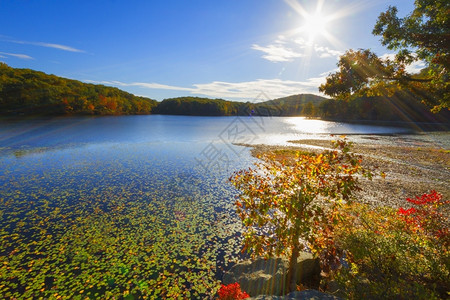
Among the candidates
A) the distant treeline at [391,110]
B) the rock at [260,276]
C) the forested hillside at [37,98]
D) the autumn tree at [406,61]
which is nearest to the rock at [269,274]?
the rock at [260,276]

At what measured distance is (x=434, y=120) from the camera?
401 ft

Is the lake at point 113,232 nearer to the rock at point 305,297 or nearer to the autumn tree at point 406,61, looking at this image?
the rock at point 305,297

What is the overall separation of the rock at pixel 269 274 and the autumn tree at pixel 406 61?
524 inches

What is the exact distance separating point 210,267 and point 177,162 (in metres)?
23.9

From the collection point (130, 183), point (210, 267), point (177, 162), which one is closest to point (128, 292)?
point (210, 267)

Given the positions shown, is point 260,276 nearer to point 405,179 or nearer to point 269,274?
point 269,274

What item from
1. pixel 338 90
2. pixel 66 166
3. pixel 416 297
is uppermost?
pixel 338 90

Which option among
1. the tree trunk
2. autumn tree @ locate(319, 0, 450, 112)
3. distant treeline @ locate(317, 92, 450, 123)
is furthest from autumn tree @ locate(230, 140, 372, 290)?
distant treeline @ locate(317, 92, 450, 123)

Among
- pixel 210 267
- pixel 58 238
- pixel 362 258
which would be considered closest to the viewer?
pixel 362 258

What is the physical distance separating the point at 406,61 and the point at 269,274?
18.5 meters

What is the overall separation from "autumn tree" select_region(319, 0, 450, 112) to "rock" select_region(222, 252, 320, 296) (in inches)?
524

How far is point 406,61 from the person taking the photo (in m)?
15.7

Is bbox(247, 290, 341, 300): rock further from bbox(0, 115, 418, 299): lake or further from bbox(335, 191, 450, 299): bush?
bbox(0, 115, 418, 299): lake

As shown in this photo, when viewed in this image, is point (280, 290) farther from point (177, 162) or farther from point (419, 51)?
point (177, 162)
